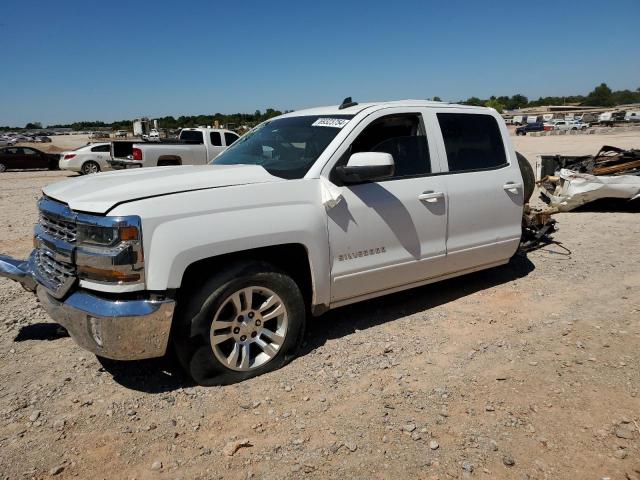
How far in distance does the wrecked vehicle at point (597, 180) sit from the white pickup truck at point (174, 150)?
8.02m

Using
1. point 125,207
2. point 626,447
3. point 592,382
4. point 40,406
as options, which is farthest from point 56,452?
point 592,382

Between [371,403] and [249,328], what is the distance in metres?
0.95

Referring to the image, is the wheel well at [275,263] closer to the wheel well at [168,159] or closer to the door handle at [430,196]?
the door handle at [430,196]

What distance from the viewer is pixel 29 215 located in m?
10.2

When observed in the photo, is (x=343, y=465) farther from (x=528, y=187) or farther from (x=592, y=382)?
(x=528, y=187)

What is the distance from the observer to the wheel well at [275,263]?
3178 mm

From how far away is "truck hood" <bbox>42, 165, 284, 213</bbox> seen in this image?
2977 mm

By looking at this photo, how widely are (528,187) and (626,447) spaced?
392 cm

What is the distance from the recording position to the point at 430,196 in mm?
4141

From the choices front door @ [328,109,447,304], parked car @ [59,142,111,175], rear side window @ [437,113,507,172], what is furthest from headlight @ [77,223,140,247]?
parked car @ [59,142,111,175]

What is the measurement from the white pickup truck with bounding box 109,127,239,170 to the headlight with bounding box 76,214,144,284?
32.9ft

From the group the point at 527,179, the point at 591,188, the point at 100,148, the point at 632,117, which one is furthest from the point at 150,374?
the point at 632,117

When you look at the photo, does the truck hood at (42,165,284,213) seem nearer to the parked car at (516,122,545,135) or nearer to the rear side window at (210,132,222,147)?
the rear side window at (210,132,222,147)

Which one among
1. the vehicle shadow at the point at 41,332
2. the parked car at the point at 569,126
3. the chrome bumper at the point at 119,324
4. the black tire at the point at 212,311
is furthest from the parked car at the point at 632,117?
the chrome bumper at the point at 119,324
